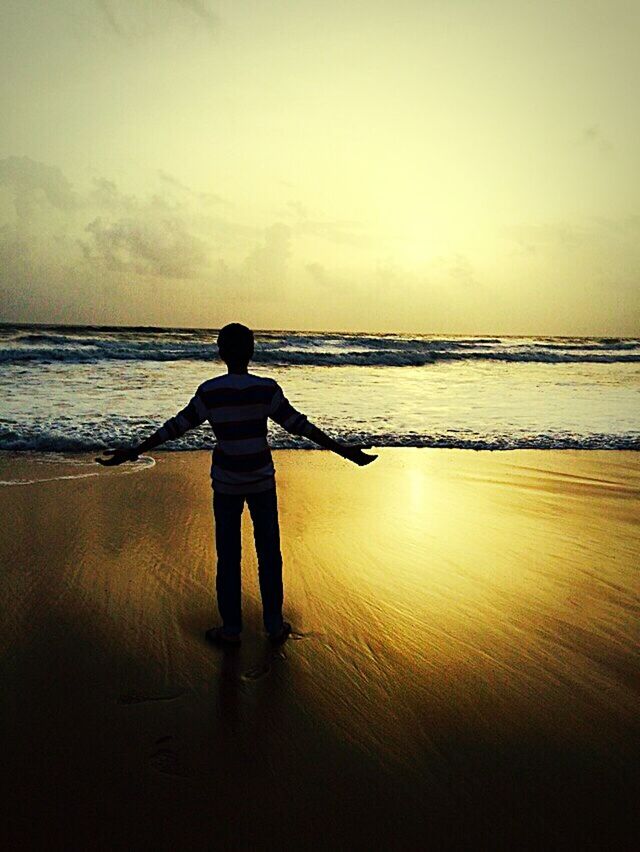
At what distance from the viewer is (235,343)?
3316 millimetres

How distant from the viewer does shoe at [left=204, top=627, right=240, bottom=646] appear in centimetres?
347

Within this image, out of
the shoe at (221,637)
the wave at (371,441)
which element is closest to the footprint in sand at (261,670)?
the shoe at (221,637)

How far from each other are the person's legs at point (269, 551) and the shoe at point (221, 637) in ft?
0.67

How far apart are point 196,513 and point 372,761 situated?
3664 millimetres

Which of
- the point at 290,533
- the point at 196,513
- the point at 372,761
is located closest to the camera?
the point at 372,761

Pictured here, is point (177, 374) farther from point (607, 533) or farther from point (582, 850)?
point (582, 850)

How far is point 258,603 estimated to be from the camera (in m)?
4.08

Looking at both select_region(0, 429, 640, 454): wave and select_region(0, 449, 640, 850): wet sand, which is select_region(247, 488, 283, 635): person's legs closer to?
select_region(0, 449, 640, 850): wet sand

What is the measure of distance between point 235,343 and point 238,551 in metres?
1.13

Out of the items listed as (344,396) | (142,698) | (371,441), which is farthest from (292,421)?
(344,396)

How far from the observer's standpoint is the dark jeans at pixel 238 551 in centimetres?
343

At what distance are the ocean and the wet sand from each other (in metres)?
4.21

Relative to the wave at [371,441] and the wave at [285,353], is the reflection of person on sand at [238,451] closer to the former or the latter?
the wave at [371,441]

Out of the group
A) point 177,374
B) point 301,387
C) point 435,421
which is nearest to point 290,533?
point 435,421
